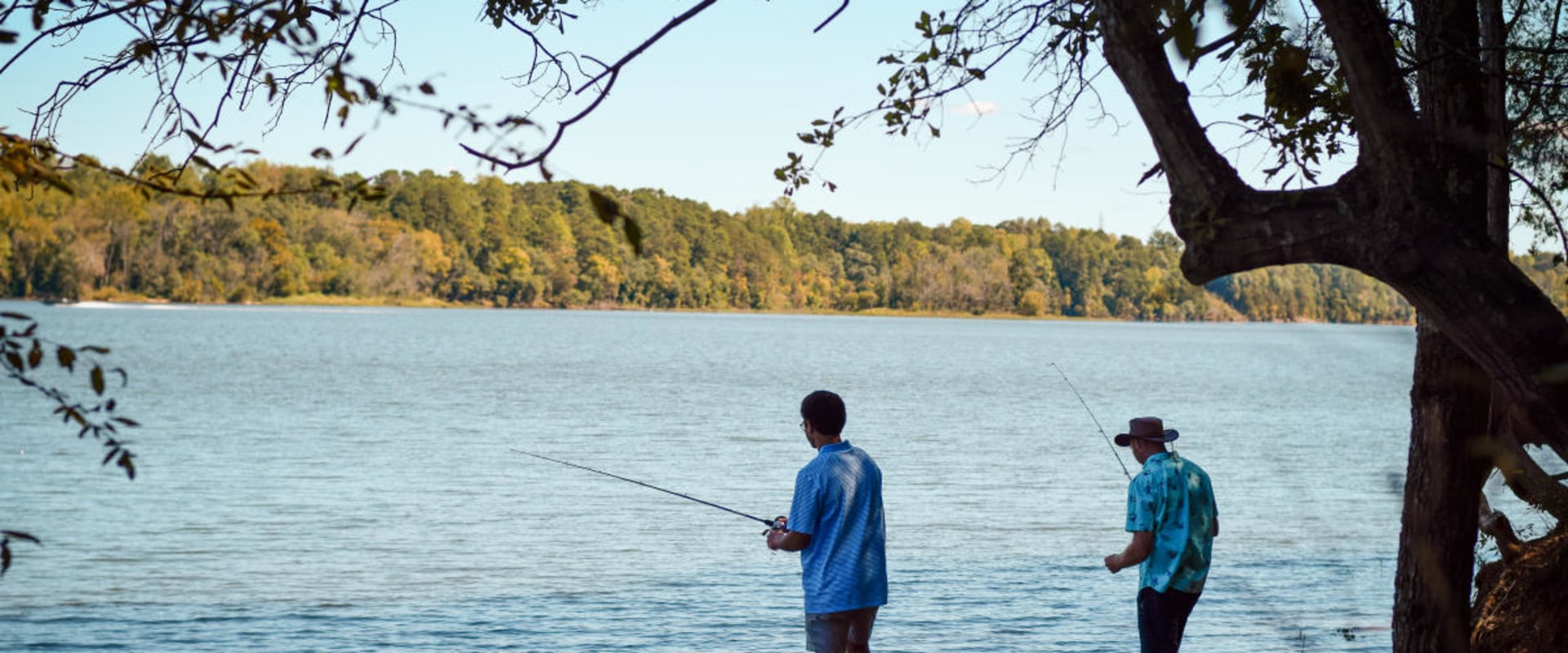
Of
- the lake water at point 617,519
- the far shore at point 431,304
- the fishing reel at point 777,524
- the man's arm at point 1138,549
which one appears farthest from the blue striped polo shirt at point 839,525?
the far shore at point 431,304

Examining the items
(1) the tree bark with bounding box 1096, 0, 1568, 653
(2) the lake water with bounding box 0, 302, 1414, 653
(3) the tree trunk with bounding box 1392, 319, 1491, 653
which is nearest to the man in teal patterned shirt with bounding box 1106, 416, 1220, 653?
(3) the tree trunk with bounding box 1392, 319, 1491, 653

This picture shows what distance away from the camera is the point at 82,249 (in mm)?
121875

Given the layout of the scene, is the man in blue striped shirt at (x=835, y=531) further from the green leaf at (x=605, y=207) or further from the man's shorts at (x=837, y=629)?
the green leaf at (x=605, y=207)

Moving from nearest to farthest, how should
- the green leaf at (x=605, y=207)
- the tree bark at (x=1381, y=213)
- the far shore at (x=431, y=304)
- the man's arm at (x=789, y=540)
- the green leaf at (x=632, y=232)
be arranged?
the green leaf at (x=632, y=232) → the green leaf at (x=605, y=207) → the tree bark at (x=1381, y=213) → the man's arm at (x=789, y=540) → the far shore at (x=431, y=304)

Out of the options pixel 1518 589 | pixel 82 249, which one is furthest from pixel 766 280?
pixel 1518 589

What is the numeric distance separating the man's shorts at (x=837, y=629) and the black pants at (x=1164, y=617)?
1.04m

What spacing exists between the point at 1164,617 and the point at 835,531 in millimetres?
1329

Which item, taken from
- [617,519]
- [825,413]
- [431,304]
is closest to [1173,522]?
[825,413]

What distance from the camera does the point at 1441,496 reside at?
541 centimetres

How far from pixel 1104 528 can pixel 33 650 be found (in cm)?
1120

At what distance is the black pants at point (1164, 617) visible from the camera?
576 centimetres

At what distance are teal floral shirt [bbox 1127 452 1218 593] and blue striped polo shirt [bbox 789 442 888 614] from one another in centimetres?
101

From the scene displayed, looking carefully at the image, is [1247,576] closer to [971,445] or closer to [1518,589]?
[1518,589]

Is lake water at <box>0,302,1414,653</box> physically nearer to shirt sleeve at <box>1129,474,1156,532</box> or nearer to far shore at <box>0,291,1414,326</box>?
Result: shirt sleeve at <box>1129,474,1156,532</box>
